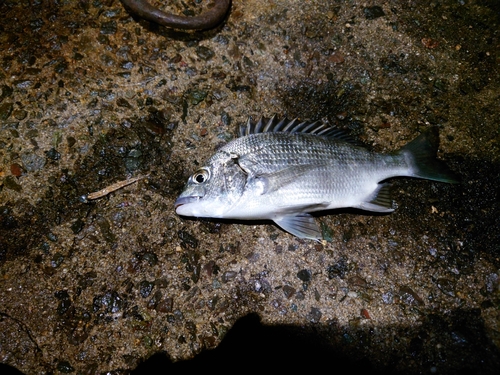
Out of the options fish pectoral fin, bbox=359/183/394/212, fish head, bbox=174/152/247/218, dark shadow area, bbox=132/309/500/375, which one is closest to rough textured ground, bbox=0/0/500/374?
dark shadow area, bbox=132/309/500/375

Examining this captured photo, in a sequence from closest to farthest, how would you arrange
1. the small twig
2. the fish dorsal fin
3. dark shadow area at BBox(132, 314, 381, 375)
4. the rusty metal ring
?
dark shadow area at BBox(132, 314, 381, 375) < the small twig < the fish dorsal fin < the rusty metal ring

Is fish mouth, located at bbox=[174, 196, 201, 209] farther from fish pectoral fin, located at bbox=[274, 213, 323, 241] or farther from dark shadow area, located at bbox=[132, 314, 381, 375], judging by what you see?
dark shadow area, located at bbox=[132, 314, 381, 375]

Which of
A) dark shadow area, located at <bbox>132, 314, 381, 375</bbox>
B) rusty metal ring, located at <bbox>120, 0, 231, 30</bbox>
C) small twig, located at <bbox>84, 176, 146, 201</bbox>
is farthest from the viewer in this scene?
rusty metal ring, located at <bbox>120, 0, 231, 30</bbox>

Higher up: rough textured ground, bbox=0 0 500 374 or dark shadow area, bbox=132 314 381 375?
rough textured ground, bbox=0 0 500 374

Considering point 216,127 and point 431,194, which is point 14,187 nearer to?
Answer: point 216,127

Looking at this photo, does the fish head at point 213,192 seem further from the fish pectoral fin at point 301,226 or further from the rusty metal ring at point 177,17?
the rusty metal ring at point 177,17

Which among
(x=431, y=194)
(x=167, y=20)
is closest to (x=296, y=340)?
(x=431, y=194)
